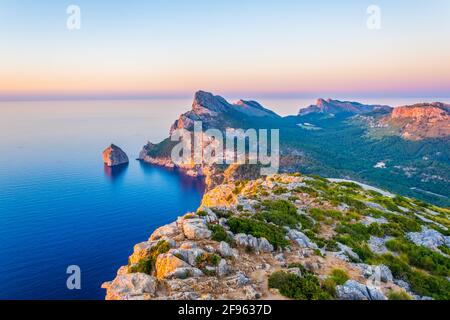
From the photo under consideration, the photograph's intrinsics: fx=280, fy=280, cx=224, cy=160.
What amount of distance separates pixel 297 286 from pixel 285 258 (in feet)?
14.1

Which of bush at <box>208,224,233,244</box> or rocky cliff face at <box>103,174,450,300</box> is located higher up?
bush at <box>208,224,233,244</box>

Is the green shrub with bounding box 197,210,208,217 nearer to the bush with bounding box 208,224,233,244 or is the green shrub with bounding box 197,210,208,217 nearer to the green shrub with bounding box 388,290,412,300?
the bush with bounding box 208,224,233,244

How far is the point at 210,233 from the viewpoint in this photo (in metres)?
21.1

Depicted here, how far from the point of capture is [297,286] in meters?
16.1

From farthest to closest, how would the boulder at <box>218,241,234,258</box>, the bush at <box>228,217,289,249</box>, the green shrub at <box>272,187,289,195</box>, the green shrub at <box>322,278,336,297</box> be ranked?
the green shrub at <box>272,187,289,195</box>, the bush at <box>228,217,289,249</box>, the boulder at <box>218,241,234,258</box>, the green shrub at <box>322,278,336,297</box>

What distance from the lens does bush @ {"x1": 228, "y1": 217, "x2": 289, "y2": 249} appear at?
864 inches

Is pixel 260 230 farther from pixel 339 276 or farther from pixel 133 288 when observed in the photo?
pixel 133 288

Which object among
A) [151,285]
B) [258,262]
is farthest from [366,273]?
[151,285]

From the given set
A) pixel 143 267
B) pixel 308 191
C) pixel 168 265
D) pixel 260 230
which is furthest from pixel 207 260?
pixel 308 191

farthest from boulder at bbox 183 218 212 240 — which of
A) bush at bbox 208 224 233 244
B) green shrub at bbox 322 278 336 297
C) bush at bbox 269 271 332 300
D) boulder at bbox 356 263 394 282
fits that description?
boulder at bbox 356 263 394 282

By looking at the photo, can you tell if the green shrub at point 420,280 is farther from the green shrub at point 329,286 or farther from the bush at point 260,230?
the bush at point 260,230

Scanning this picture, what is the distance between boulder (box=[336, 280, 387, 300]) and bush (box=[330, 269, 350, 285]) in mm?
571

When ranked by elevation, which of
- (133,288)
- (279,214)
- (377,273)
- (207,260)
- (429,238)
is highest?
(207,260)

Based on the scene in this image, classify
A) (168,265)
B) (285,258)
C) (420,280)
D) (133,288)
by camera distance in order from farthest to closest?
(420,280) → (285,258) → (168,265) → (133,288)
